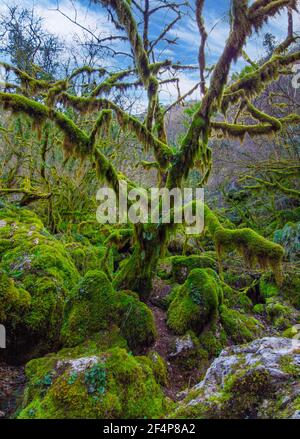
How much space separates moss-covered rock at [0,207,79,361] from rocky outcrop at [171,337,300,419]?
10.4 feet

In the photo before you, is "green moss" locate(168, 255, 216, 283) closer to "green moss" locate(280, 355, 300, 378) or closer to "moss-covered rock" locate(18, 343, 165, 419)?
"moss-covered rock" locate(18, 343, 165, 419)

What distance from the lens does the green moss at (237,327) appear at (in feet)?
20.4

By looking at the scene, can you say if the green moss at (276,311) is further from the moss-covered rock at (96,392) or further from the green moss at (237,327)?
the moss-covered rock at (96,392)

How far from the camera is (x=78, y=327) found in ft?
17.1

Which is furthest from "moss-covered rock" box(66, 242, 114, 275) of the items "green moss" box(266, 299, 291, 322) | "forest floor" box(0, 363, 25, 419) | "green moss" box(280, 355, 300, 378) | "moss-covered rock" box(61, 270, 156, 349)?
"green moss" box(280, 355, 300, 378)

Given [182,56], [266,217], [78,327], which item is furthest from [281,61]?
[266,217]

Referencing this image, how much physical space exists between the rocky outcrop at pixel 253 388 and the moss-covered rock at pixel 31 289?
3.17 meters

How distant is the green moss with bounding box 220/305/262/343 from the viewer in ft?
20.4

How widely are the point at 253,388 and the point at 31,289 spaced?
419 centimetres

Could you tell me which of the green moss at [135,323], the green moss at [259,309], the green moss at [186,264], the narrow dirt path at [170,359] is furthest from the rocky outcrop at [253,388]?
the green moss at [259,309]

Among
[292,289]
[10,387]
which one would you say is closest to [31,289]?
[10,387]

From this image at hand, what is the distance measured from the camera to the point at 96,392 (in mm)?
3029
